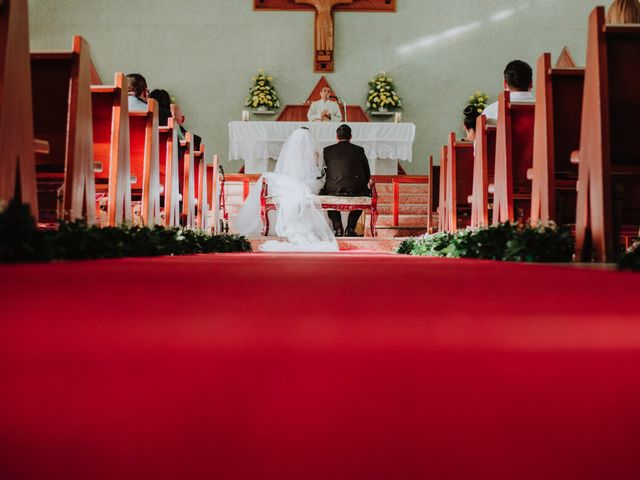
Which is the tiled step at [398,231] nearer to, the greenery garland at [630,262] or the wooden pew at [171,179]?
the wooden pew at [171,179]

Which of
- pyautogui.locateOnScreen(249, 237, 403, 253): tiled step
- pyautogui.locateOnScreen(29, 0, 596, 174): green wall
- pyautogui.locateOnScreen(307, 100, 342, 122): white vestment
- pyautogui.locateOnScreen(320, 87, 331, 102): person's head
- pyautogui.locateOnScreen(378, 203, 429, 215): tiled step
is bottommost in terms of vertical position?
pyautogui.locateOnScreen(249, 237, 403, 253): tiled step

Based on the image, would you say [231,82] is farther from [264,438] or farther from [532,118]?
[264,438]

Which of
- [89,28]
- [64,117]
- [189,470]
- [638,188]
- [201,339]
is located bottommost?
[189,470]

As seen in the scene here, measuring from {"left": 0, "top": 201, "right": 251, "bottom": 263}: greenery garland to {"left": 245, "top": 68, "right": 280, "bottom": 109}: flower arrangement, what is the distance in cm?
720

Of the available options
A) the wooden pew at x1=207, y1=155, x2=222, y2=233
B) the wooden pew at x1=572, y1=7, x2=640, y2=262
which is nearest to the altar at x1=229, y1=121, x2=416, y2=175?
the wooden pew at x1=207, y1=155, x2=222, y2=233

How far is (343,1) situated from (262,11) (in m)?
1.36

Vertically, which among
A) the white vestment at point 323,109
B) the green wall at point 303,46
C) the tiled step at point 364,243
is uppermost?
the green wall at point 303,46

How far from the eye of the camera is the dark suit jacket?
789 centimetres

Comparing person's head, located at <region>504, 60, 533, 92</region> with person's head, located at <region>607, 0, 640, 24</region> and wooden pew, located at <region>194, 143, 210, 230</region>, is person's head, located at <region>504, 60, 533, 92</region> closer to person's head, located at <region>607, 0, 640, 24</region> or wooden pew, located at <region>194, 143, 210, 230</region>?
person's head, located at <region>607, 0, 640, 24</region>

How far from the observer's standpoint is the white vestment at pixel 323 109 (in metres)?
10.7

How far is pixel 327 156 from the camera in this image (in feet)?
26.5

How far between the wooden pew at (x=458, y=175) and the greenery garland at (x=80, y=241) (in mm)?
2307

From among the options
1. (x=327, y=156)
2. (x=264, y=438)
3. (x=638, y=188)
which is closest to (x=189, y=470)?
(x=264, y=438)

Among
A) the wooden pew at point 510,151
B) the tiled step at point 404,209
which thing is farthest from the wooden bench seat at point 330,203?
the wooden pew at point 510,151
